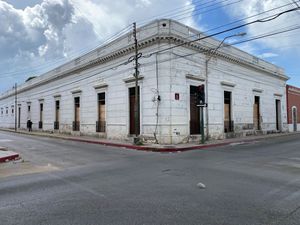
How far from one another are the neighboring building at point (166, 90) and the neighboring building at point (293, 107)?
5.87ft

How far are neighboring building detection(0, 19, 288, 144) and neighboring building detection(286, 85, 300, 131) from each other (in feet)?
5.87

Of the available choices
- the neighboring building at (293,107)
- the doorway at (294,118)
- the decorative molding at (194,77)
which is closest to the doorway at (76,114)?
the decorative molding at (194,77)

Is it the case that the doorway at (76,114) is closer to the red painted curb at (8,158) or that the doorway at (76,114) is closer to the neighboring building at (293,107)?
the red painted curb at (8,158)

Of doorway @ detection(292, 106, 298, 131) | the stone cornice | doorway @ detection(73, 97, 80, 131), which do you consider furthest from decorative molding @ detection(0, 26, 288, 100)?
doorway @ detection(292, 106, 298, 131)

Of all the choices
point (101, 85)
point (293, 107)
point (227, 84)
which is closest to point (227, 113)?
point (227, 84)

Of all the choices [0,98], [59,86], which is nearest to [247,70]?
[59,86]

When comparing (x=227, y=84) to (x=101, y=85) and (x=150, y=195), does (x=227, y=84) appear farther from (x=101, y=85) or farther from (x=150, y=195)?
(x=150, y=195)

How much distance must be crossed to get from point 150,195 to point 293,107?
35473mm

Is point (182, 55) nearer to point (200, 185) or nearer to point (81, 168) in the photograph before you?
point (81, 168)

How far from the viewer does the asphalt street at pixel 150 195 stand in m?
4.43

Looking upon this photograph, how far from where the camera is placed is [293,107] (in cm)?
3522

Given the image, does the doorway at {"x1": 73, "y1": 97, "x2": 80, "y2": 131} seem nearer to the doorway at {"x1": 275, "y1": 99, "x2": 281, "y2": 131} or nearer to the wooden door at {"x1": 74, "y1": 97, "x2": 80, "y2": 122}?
the wooden door at {"x1": 74, "y1": 97, "x2": 80, "y2": 122}

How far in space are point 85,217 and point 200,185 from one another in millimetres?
3132

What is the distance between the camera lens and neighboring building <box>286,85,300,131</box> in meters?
34.3
